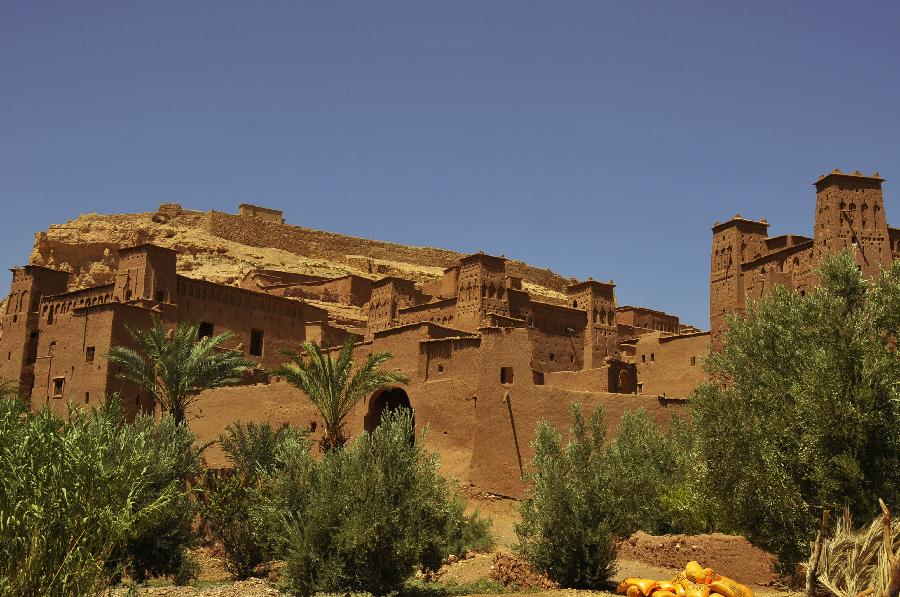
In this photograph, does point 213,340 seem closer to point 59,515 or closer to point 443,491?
point 443,491

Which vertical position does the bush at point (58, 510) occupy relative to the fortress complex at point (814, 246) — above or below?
below

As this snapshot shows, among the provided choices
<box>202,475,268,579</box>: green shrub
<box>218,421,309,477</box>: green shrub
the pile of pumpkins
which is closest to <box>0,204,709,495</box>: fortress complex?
<box>218,421,309,477</box>: green shrub

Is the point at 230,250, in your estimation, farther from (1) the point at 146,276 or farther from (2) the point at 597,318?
(2) the point at 597,318

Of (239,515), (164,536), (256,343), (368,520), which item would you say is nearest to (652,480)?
(368,520)

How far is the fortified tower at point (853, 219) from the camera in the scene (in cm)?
2962

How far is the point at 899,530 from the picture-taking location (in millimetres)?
9492

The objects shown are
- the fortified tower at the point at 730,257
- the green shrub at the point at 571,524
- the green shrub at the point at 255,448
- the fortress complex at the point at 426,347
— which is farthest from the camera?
the fortified tower at the point at 730,257

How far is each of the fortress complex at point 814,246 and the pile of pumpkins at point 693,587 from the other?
53.4 feet

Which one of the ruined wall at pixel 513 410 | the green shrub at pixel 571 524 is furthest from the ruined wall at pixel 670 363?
the green shrub at pixel 571 524

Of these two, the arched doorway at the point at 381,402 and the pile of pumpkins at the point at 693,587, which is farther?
the arched doorway at the point at 381,402

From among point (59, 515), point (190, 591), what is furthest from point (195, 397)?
point (59, 515)

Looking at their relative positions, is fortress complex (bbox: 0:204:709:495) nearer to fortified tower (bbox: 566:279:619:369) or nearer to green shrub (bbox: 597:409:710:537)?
fortified tower (bbox: 566:279:619:369)

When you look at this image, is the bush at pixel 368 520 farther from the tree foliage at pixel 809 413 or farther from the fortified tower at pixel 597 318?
the fortified tower at pixel 597 318

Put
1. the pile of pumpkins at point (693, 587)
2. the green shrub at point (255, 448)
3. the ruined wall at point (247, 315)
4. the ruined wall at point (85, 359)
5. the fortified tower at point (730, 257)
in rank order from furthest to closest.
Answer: the ruined wall at point (247, 315) < the fortified tower at point (730, 257) < the ruined wall at point (85, 359) < the green shrub at point (255, 448) < the pile of pumpkins at point (693, 587)
